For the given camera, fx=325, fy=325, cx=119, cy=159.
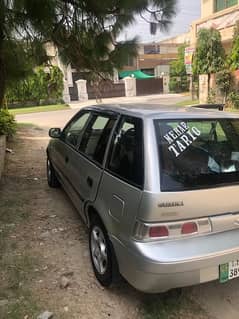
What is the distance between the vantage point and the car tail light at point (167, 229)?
213cm

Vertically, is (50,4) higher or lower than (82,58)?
higher

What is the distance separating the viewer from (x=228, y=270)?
7.48 feet

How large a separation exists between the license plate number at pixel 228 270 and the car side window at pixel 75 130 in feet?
7.12

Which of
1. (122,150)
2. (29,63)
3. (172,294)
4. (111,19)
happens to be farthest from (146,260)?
(29,63)

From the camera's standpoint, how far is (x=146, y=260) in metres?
2.09

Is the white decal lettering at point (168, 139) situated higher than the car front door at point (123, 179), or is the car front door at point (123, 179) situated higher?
the white decal lettering at point (168, 139)

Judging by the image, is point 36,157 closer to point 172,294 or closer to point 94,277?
point 94,277

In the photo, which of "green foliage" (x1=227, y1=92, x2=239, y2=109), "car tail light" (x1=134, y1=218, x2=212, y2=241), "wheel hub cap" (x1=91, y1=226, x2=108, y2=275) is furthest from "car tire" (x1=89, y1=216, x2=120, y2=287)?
"green foliage" (x1=227, y1=92, x2=239, y2=109)

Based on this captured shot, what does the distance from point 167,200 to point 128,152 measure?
1.94 feet

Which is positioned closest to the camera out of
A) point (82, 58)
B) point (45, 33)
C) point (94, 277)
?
point (94, 277)

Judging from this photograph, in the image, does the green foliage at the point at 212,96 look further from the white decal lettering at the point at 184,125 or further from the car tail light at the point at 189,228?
the car tail light at the point at 189,228

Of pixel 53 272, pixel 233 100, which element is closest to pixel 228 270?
pixel 53 272

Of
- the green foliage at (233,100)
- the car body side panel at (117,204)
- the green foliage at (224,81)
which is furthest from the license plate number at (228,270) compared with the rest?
the green foliage at (224,81)

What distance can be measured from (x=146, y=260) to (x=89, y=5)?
12.2ft
